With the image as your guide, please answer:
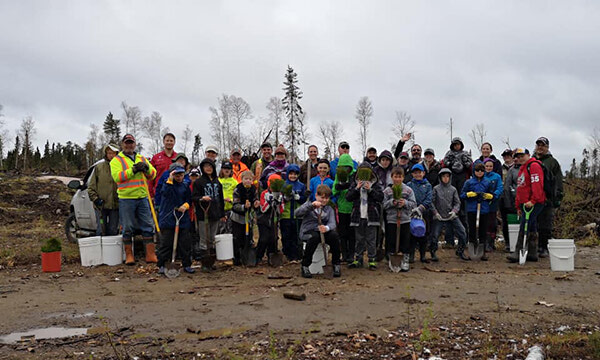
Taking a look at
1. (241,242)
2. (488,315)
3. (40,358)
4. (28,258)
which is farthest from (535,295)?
(28,258)

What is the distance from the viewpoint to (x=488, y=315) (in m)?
5.10

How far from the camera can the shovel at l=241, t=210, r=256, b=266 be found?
830 cm

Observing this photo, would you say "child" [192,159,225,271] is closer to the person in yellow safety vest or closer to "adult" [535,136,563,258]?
the person in yellow safety vest

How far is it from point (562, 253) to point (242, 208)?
5.68m

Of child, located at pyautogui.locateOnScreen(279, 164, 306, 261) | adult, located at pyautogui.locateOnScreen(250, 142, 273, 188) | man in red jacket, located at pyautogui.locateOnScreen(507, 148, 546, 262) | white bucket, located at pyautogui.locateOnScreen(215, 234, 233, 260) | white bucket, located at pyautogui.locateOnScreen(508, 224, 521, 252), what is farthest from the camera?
adult, located at pyautogui.locateOnScreen(250, 142, 273, 188)

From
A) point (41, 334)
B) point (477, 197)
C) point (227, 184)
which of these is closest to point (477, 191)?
point (477, 197)

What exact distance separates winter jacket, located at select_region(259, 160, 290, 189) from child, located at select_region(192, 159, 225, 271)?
3.47ft

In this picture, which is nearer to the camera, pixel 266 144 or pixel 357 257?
pixel 357 257

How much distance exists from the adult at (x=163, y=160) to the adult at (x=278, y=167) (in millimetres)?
1994

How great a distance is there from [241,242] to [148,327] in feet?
12.1

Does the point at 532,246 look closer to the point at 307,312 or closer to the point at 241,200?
the point at 307,312

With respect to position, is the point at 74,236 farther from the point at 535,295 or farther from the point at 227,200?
the point at 535,295

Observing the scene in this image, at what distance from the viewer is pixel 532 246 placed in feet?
28.0

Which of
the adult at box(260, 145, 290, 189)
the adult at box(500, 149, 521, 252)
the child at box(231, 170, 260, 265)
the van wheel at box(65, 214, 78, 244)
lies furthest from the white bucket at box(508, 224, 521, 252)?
the van wheel at box(65, 214, 78, 244)
